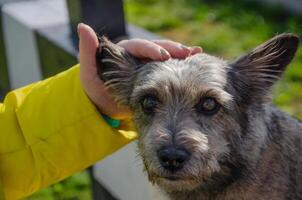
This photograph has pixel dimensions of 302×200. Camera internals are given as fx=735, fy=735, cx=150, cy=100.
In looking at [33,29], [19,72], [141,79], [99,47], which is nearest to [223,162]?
[141,79]

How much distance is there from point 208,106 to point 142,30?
6.67 ft

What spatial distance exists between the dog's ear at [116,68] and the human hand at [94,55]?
29mm

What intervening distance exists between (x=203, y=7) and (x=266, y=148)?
5542mm

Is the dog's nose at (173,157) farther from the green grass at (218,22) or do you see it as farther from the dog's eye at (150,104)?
the green grass at (218,22)

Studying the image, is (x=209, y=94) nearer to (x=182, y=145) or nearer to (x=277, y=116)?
(x=182, y=145)

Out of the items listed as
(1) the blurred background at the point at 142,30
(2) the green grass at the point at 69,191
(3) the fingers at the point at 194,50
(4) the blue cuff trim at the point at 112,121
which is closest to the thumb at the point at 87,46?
(4) the blue cuff trim at the point at 112,121

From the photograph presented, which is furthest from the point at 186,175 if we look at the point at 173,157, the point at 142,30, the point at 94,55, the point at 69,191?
the point at 69,191

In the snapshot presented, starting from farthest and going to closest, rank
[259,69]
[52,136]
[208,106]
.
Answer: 1. [52,136]
2. [259,69]
3. [208,106]

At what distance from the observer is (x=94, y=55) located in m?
3.32

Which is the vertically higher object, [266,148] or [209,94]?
[209,94]

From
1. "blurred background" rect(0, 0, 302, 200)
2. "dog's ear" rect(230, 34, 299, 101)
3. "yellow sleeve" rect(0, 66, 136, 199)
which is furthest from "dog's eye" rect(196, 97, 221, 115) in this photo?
"yellow sleeve" rect(0, 66, 136, 199)

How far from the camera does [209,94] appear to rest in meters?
3.06

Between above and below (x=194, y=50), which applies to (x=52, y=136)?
below

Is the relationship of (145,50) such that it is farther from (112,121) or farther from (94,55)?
(112,121)
